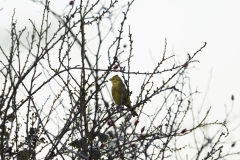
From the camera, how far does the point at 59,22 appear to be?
4.61m

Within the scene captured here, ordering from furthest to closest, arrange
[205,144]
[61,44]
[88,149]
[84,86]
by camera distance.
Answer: [205,144] → [61,44] → [84,86] → [88,149]

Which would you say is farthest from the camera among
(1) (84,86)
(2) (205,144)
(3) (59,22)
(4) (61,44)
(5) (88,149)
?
(2) (205,144)

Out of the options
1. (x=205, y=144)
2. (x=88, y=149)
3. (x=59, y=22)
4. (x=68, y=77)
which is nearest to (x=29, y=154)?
(x=88, y=149)

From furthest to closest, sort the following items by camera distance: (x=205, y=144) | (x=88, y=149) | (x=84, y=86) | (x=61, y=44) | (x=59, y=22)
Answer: (x=205, y=144), (x=59, y=22), (x=61, y=44), (x=84, y=86), (x=88, y=149)

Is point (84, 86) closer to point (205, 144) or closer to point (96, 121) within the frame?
point (96, 121)

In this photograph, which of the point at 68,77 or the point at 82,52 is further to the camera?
the point at 68,77

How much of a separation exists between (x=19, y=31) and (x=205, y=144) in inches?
138

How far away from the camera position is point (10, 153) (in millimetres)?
4219

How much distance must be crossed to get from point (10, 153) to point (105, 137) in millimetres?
926

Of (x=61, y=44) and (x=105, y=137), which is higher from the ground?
(x=61, y=44)

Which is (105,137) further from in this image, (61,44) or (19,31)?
(19,31)

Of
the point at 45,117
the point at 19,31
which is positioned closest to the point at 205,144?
the point at 45,117

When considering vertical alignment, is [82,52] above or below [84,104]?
above

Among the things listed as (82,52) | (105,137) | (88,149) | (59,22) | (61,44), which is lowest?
(88,149)
